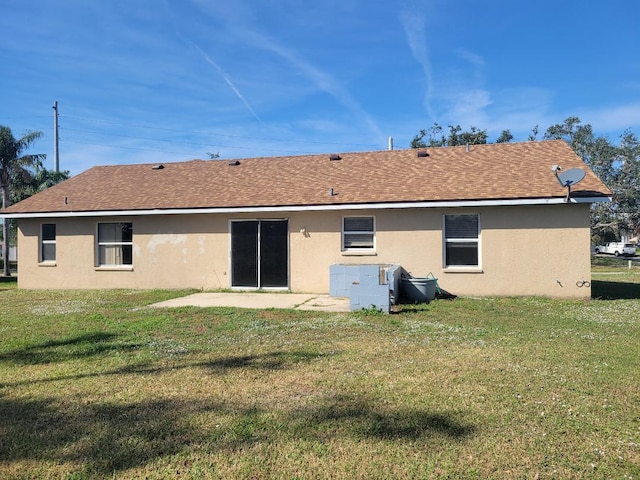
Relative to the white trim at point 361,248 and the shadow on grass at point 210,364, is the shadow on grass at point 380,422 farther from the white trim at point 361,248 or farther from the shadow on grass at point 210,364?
the white trim at point 361,248

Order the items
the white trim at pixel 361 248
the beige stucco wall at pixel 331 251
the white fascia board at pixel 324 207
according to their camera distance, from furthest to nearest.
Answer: the white trim at pixel 361 248 < the beige stucco wall at pixel 331 251 < the white fascia board at pixel 324 207

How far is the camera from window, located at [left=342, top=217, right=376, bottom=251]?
13953 mm

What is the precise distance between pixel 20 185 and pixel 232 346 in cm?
2960

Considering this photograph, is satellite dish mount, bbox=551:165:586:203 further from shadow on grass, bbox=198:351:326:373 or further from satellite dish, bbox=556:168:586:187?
shadow on grass, bbox=198:351:326:373

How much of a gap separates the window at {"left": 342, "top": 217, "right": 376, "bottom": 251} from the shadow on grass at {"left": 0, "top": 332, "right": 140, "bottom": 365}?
25.3 ft

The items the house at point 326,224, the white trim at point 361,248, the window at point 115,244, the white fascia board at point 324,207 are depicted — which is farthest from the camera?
the window at point 115,244

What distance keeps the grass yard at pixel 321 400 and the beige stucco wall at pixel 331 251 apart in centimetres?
409

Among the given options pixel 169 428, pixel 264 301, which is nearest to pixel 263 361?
pixel 169 428

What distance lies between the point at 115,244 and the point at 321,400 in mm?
13235

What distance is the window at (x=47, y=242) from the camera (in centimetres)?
1655

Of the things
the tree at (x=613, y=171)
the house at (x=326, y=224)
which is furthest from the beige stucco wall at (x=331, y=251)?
the tree at (x=613, y=171)

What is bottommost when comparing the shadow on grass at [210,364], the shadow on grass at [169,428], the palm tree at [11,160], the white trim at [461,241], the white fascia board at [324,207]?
the shadow on grass at [169,428]

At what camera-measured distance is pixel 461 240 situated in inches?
527

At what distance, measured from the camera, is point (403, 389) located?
16.5 ft
